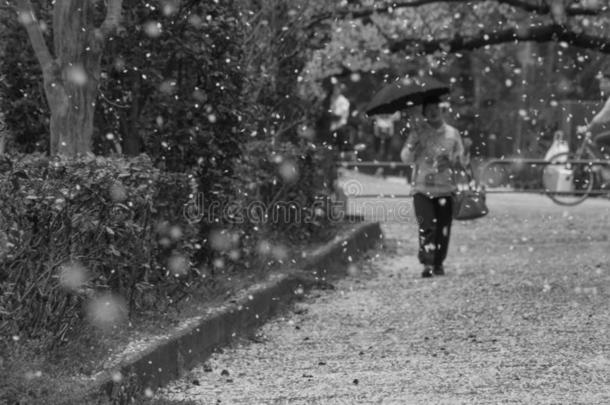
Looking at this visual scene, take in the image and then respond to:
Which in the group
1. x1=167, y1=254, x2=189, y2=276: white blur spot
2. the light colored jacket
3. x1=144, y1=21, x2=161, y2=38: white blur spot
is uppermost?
x1=144, y1=21, x2=161, y2=38: white blur spot

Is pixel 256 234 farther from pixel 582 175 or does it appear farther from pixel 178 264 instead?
pixel 582 175

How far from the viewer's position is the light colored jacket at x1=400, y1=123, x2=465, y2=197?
1363cm

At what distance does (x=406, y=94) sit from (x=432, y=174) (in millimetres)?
863

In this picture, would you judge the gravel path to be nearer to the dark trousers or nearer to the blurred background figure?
the dark trousers

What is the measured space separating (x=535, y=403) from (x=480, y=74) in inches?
1255

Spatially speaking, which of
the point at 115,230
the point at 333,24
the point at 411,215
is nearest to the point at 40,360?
the point at 115,230

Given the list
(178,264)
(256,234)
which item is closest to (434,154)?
(256,234)

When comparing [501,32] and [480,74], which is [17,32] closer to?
[501,32]

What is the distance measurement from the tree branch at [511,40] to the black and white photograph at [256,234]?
0.04 metres

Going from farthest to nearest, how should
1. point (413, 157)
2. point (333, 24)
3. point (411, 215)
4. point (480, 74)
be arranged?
1. point (480, 74)
2. point (411, 215)
3. point (333, 24)
4. point (413, 157)

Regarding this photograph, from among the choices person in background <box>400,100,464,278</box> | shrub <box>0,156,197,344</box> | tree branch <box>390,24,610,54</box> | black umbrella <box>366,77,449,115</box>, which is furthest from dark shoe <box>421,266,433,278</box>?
shrub <box>0,156,197,344</box>

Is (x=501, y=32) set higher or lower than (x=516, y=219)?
higher

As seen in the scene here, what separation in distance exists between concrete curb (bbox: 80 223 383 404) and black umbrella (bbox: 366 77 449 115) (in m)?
1.54

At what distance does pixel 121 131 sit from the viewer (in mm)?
10617
